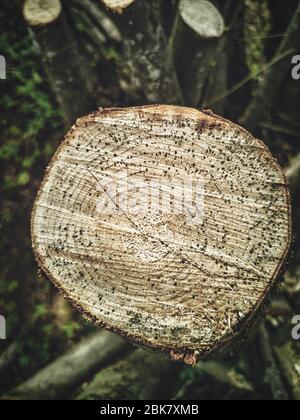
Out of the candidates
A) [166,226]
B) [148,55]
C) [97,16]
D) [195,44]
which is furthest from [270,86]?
[166,226]

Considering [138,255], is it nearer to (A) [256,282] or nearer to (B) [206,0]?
(A) [256,282]

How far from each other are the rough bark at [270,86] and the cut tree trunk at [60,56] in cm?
112

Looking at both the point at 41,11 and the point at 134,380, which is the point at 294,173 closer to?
the point at 134,380

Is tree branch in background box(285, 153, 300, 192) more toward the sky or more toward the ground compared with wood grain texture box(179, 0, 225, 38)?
more toward the ground

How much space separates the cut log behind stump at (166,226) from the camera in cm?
155

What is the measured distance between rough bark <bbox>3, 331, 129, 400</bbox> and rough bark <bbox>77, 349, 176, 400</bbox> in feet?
0.26

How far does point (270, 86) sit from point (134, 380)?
2143mm

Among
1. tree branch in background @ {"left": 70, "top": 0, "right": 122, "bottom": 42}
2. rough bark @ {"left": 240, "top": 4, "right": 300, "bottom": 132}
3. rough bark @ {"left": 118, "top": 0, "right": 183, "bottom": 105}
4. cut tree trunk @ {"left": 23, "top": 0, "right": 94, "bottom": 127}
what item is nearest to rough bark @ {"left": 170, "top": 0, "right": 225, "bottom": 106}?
rough bark @ {"left": 118, "top": 0, "right": 183, "bottom": 105}

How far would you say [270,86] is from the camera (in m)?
2.49

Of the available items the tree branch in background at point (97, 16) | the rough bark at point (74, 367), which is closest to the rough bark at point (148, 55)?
the tree branch in background at point (97, 16)

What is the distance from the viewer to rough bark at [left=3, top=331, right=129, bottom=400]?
222cm

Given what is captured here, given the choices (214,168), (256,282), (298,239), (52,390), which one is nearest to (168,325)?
(256,282)

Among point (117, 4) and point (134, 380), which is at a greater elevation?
point (117, 4)

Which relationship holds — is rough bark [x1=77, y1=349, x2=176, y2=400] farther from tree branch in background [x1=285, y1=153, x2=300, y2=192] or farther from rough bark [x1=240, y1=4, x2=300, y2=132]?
rough bark [x1=240, y1=4, x2=300, y2=132]
